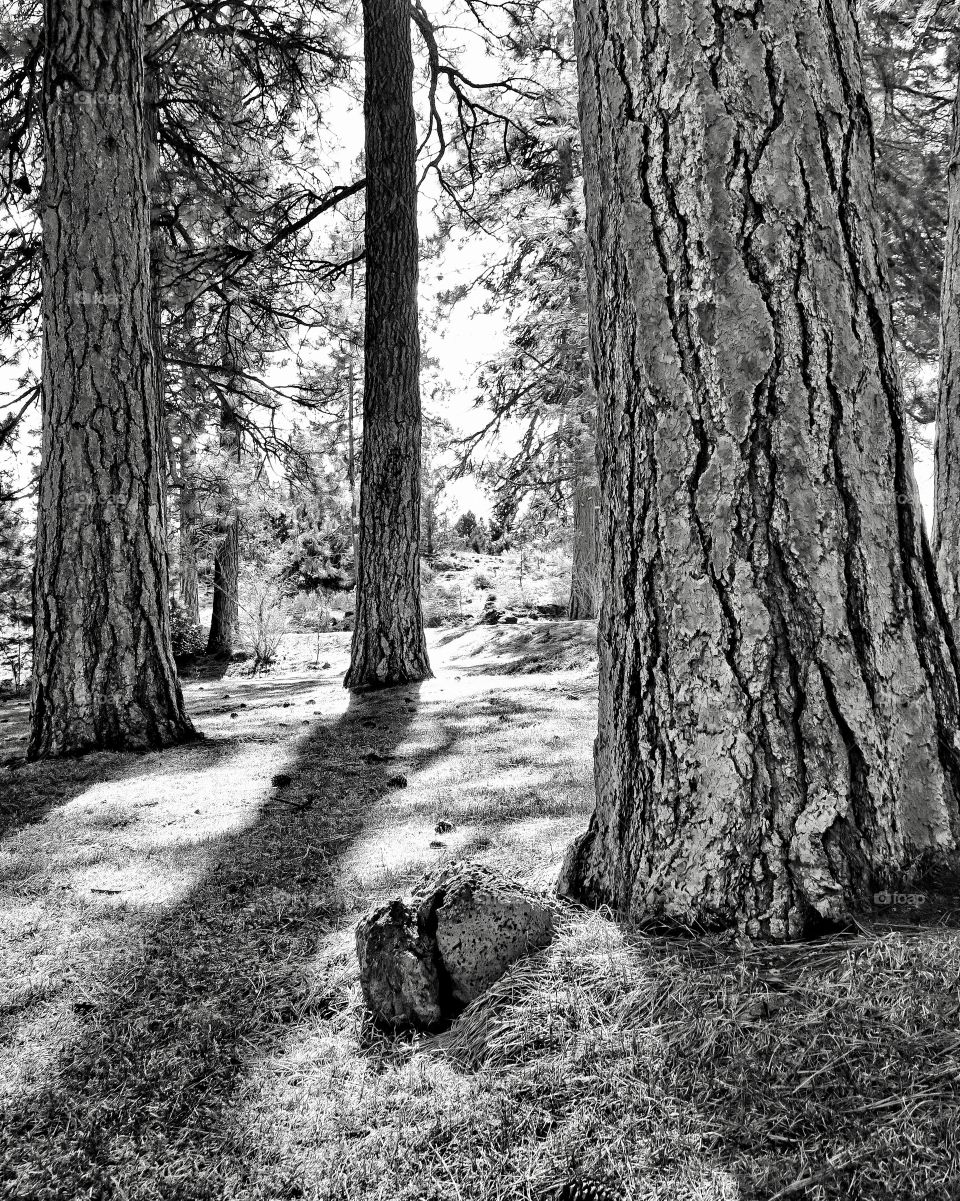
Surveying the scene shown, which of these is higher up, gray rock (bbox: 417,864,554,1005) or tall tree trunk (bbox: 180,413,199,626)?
tall tree trunk (bbox: 180,413,199,626)

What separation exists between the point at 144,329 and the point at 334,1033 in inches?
164

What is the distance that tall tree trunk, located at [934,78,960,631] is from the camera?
365cm

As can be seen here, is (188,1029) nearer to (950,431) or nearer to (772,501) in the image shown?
(772,501)

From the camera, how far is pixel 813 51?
164 cm

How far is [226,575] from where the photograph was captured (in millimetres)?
14234

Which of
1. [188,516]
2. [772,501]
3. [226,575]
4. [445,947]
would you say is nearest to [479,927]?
[445,947]

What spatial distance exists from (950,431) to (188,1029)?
4.00 meters

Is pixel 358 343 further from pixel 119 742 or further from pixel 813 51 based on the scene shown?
pixel 813 51

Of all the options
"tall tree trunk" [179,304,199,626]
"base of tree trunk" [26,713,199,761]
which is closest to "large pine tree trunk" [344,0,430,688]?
"base of tree trunk" [26,713,199,761]

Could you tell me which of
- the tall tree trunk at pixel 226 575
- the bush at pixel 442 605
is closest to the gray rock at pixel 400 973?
the tall tree trunk at pixel 226 575

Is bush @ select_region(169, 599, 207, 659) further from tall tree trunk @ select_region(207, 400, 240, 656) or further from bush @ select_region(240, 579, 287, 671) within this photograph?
bush @ select_region(240, 579, 287, 671)

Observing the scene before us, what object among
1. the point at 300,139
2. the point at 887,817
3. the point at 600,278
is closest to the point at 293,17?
the point at 300,139

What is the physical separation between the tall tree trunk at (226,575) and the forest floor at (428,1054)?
1071cm

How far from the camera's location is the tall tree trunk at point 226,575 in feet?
42.4
